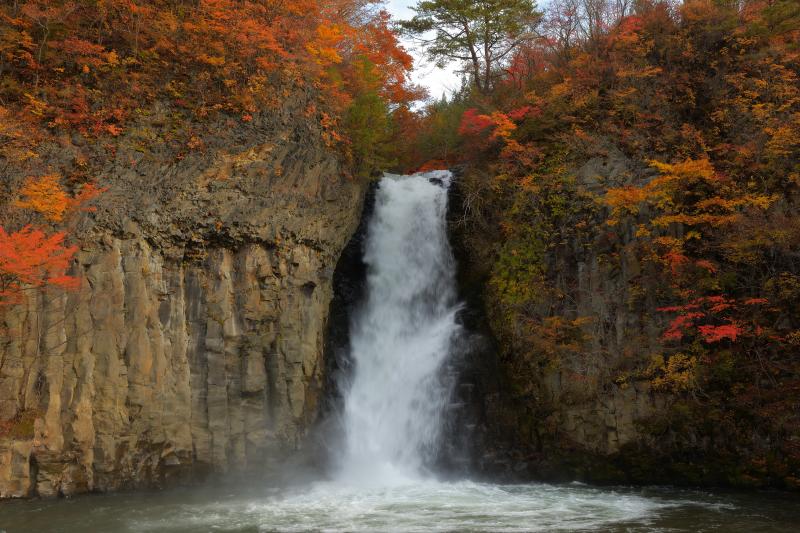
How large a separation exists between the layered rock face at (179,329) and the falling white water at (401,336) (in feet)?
4.46

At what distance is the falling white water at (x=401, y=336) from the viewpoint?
1419 cm

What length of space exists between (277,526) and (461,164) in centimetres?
1284

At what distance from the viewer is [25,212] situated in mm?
12523

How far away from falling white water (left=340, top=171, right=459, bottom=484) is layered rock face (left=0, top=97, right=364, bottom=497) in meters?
1.36

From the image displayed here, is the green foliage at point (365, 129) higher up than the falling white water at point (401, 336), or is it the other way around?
the green foliage at point (365, 129)

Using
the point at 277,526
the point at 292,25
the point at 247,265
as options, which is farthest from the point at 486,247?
the point at 277,526

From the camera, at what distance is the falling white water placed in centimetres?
1419

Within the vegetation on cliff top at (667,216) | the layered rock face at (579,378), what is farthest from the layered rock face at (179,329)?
the vegetation on cliff top at (667,216)

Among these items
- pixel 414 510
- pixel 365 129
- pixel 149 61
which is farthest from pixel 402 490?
pixel 149 61

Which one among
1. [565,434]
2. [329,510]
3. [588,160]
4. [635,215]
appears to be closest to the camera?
[329,510]

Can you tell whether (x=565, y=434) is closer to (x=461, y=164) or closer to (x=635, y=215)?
(x=635, y=215)

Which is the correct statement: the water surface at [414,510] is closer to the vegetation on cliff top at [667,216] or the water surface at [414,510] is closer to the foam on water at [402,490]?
the foam on water at [402,490]

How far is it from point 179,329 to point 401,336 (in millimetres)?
5745

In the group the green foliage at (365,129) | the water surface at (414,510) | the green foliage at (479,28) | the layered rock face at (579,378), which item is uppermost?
the green foliage at (479,28)
